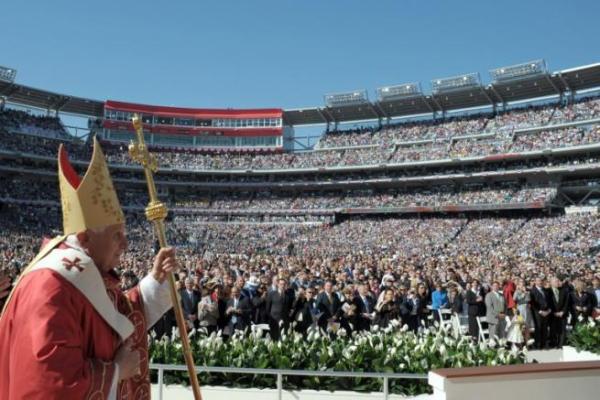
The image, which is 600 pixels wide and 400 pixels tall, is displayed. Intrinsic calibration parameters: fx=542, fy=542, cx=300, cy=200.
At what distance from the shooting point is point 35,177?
6125 cm

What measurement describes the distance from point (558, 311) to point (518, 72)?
160 feet

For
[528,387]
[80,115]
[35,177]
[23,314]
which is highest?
[80,115]

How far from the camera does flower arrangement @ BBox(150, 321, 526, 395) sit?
7.25 meters

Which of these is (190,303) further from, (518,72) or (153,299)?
(518,72)

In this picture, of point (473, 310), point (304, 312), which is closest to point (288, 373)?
point (304, 312)

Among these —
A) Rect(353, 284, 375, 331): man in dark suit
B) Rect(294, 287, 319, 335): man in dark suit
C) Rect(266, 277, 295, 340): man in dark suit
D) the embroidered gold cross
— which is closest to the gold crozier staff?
the embroidered gold cross

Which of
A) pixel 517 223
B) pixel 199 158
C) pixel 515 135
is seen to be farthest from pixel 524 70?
pixel 199 158

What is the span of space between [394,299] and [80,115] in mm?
65676

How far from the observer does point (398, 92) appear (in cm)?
6431

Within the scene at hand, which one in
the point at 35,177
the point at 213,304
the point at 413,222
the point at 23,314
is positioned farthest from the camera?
the point at 35,177

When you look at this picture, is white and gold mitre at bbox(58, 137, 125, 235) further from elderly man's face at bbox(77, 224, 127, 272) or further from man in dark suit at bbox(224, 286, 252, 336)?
man in dark suit at bbox(224, 286, 252, 336)

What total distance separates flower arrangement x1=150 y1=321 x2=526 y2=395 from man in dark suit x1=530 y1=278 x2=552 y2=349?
5.05m

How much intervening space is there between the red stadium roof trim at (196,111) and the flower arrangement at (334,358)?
213 ft

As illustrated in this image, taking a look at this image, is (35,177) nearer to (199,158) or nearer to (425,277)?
(199,158)
